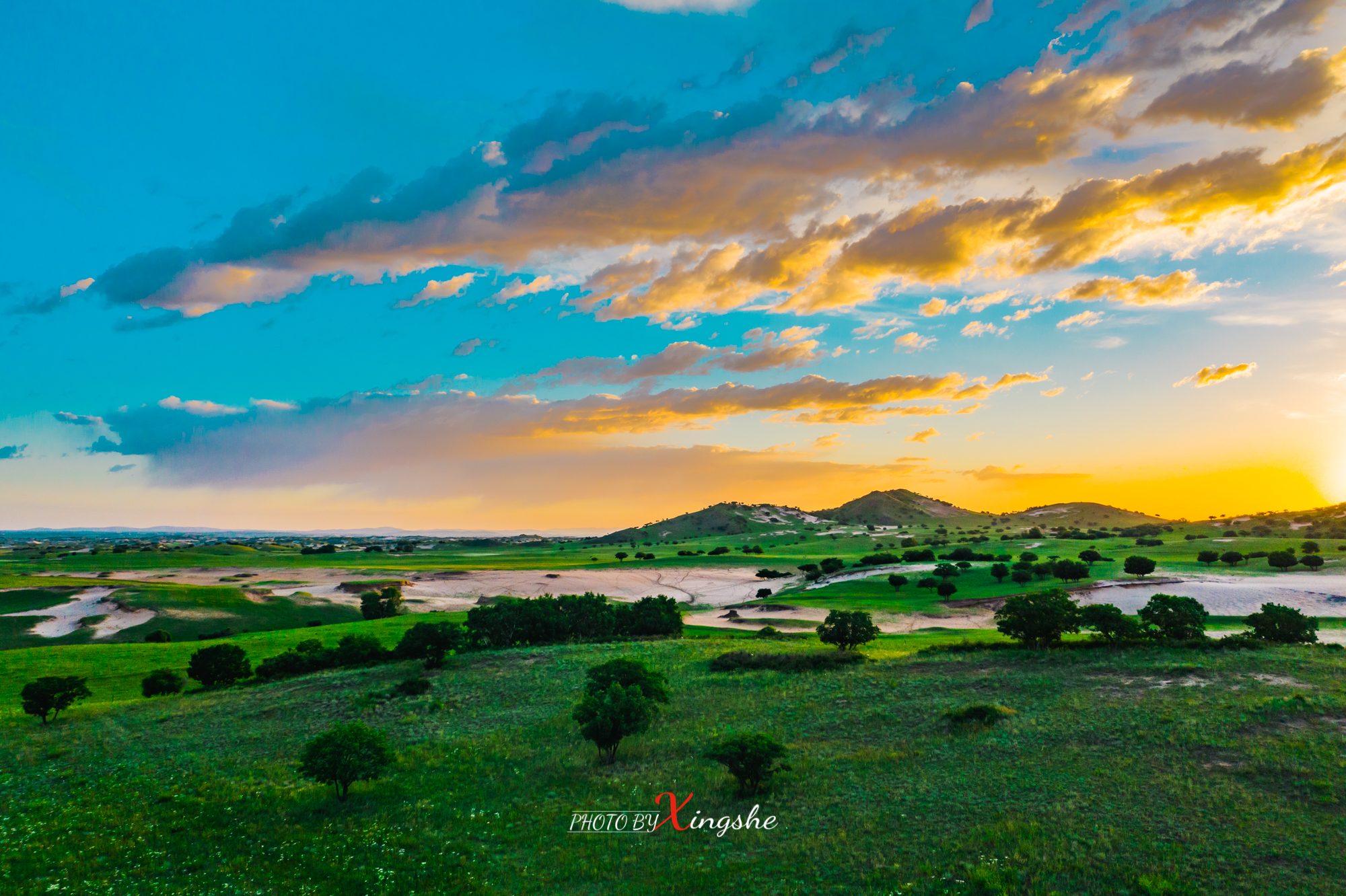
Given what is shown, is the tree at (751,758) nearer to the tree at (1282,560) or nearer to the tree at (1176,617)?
the tree at (1176,617)

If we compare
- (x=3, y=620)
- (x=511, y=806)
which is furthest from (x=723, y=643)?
(x=3, y=620)

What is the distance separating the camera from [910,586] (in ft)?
318

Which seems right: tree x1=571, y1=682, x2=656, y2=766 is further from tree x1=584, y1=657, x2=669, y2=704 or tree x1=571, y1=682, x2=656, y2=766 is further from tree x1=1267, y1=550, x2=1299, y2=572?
tree x1=1267, y1=550, x2=1299, y2=572

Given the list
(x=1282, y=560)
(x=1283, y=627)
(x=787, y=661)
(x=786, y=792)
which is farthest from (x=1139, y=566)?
(x=786, y=792)

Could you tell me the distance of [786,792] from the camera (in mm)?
24422

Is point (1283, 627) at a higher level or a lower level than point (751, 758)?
higher

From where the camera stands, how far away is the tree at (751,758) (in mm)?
24469

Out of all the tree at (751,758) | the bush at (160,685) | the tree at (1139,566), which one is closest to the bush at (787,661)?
the tree at (751,758)

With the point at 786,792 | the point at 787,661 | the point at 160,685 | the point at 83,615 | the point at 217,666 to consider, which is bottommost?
the point at 83,615

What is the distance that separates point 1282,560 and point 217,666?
129 m

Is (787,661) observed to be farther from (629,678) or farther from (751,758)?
(751,758)

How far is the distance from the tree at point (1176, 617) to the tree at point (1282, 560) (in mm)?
61350

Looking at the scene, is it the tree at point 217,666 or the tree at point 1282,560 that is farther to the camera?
the tree at point 1282,560

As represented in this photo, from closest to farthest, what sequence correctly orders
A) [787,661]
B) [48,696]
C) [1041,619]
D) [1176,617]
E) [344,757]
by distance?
[344,757] → [48,696] → [1176,617] → [1041,619] → [787,661]
